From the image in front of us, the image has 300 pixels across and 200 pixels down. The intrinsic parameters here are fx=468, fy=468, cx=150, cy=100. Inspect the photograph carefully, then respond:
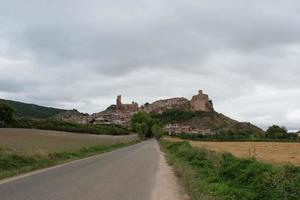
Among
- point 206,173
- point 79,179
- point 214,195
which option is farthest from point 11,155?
point 214,195

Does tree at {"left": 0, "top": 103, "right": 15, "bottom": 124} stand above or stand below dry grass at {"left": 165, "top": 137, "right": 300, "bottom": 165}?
above

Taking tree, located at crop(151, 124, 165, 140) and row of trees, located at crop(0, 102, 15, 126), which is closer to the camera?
row of trees, located at crop(0, 102, 15, 126)

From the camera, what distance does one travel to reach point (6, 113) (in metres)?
110

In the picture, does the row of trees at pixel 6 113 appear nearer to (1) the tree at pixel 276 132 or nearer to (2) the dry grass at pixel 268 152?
(2) the dry grass at pixel 268 152

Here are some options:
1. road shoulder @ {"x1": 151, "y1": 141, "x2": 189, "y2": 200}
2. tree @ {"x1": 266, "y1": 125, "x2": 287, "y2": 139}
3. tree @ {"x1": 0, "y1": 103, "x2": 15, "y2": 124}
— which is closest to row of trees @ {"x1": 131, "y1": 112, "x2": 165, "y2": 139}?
tree @ {"x1": 266, "y1": 125, "x2": 287, "y2": 139}

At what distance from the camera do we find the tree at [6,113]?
109162mm

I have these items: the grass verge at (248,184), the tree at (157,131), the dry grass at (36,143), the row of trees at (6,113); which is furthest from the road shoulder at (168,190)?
the tree at (157,131)

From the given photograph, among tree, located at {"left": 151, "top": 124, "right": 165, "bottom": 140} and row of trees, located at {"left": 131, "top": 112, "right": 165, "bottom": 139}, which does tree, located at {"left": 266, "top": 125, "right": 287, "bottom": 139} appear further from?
tree, located at {"left": 151, "top": 124, "right": 165, "bottom": 140}

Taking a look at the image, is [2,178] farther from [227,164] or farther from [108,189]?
[227,164]

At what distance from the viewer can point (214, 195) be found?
13852mm

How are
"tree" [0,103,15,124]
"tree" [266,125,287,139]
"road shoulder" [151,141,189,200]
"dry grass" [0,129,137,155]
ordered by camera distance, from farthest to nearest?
1. "tree" [266,125,287,139]
2. "tree" [0,103,15,124]
3. "dry grass" [0,129,137,155]
4. "road shoulder" [151,141,189,200]

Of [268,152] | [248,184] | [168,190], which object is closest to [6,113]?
[268,152]

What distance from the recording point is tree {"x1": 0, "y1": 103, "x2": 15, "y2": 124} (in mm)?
109162

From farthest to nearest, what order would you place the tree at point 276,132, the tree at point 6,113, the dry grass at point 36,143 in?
the tree at point 276,132
the tree at point 6,113
the dry grass at point 36,143
